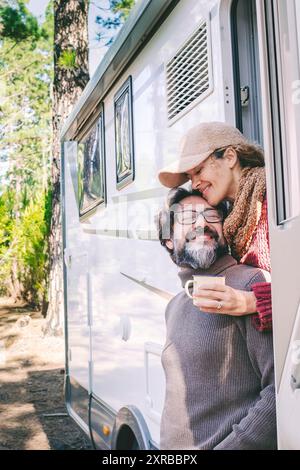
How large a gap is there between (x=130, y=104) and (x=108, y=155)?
1.64 ft

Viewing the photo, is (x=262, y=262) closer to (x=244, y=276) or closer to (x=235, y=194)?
(x=244, y=276)

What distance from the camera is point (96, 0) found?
5.89 m

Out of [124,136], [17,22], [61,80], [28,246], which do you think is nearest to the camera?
[124,136]

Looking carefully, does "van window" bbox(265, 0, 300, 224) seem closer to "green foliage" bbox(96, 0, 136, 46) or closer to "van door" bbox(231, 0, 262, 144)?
"van door" bbox(231, 0, 262, 144)

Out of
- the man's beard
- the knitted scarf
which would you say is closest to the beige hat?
the knitted scarf

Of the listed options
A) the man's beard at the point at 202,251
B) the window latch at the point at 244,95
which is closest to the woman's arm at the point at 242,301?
the man's beard at the point at 202,251

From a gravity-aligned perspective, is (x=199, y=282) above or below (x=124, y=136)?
below

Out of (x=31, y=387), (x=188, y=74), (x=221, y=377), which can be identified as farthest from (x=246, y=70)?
(x=31, y=387)

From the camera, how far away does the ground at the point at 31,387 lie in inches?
196

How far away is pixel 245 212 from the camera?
2092 millimetres

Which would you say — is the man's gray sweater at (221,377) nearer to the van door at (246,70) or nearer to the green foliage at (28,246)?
the van door at (246,70)

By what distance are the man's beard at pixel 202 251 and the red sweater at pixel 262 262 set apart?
0.11 metres

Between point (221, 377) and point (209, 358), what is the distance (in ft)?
0.24

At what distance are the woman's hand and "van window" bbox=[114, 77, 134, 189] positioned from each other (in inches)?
39.0
